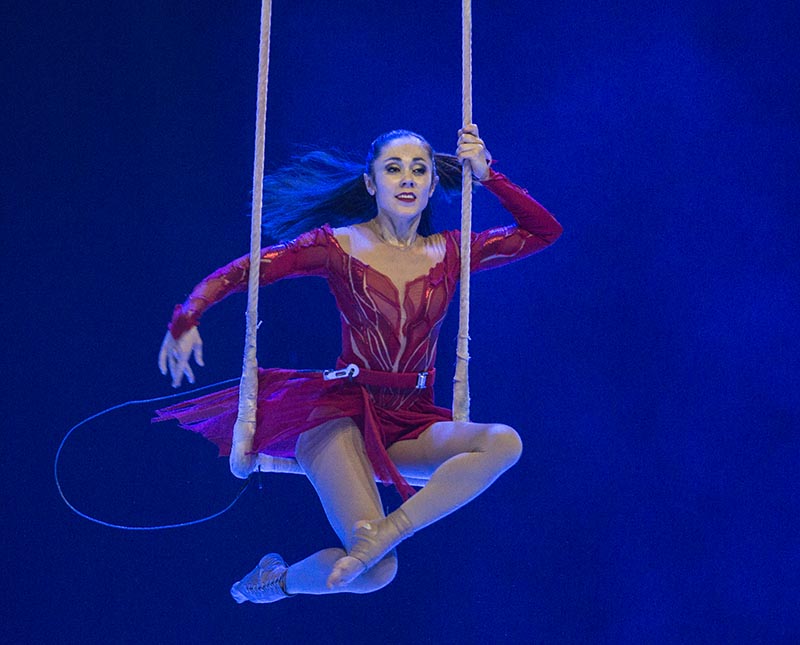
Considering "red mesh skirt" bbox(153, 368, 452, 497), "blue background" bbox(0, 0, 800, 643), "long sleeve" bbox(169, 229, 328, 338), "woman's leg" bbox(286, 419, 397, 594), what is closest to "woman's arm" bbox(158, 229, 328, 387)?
"long sleeve" bbox(169, 229, 328, 338)

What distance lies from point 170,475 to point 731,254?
1.91m

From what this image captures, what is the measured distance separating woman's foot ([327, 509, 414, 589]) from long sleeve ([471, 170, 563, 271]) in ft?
2.27

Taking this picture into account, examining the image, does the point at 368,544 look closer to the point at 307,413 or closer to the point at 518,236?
the point at 307,413

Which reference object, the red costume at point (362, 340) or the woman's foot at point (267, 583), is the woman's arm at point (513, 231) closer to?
the red costume at point (362, 340)

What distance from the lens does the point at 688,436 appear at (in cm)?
392

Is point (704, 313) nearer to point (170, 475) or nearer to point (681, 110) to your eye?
point (681, 110)

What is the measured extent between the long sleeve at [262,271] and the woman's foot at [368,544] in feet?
1.87

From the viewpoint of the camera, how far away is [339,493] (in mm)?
2510

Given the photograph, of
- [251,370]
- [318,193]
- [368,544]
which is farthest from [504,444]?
[318,193]

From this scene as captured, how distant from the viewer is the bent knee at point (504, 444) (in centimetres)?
244

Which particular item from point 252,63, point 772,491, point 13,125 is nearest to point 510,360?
point 772,491

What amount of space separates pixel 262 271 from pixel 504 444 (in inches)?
25.9

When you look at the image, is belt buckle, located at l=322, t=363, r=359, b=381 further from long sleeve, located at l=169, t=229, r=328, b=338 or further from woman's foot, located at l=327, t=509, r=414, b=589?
woman's foot, located at l=327, t=509, r=414, b=589

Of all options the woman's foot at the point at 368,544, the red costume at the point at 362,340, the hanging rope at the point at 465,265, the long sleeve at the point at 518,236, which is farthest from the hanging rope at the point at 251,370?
the long sleeve at the point at 518,236
